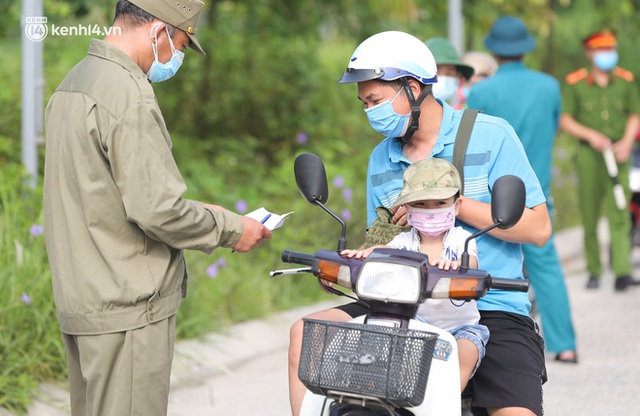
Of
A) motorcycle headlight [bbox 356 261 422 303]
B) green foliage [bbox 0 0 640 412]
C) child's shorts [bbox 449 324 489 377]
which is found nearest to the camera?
motorcycle headlight [bbox 356 261 422 303]

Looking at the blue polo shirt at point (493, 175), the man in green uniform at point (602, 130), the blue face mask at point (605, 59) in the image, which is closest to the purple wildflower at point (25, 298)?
the blue polo shirt at point (493, 175)

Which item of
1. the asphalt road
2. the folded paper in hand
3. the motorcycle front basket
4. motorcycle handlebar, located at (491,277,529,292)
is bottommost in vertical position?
the asphalt road

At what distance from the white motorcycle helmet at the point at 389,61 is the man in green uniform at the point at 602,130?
19.2ft

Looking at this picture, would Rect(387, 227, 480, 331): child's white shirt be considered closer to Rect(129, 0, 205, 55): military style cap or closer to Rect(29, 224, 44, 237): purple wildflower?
Rect(129, 0, 205, 55): military style cap

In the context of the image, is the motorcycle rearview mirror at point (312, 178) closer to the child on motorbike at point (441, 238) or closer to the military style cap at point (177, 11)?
the child on motorbike at point (441, 238)

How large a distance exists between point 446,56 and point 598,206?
366cm

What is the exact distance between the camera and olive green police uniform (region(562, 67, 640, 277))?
9.47 metres


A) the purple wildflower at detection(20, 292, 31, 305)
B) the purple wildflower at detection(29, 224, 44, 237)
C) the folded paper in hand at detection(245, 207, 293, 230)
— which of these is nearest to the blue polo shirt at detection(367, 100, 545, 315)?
the folded paper in hand at detection(245, 207, 293, 230)

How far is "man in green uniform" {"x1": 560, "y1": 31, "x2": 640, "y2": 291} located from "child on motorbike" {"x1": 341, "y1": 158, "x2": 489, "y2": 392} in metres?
5.98

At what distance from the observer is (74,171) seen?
3.50 meters

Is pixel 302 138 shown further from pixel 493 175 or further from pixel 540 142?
pixel 493 175

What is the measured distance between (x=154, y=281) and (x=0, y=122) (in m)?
6.30

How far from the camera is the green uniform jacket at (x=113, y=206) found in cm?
342

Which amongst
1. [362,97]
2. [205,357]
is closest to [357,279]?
[362,97]
